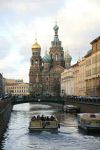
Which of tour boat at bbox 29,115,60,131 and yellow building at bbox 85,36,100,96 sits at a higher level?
yellow building at bbox 85,36,100,96

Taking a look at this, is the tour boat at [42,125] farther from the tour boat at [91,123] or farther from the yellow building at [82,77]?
the yellow building at [82,77]

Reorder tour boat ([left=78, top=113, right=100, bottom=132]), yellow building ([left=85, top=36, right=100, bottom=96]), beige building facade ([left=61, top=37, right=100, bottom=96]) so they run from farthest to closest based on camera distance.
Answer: beige building facade ([left=61, top=37, right=100, bottom=96]) → yellow building ([left=85, top=36, right=100, bottom=96]) → tour boat ([left=78, top=113, right=100, bottom=132])


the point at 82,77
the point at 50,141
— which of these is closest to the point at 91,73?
the point at 82,77

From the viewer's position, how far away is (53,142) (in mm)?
50219

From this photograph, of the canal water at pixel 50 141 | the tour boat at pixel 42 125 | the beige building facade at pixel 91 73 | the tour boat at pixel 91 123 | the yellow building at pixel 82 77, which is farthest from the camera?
the yellow building at pixel 82 77

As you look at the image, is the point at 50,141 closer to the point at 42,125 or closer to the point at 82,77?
the point at 42,125

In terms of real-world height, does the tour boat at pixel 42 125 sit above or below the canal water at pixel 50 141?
above

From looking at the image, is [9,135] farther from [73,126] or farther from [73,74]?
[73,74]

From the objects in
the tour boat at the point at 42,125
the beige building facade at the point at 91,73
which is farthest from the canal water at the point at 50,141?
the beige building facade at the point at 91,73

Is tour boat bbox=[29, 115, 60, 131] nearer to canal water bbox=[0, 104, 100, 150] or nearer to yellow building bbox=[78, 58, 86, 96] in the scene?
canal water bbox=[0, 104, 100, 150]

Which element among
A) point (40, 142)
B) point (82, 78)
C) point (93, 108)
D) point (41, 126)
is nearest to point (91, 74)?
point (82, 78)

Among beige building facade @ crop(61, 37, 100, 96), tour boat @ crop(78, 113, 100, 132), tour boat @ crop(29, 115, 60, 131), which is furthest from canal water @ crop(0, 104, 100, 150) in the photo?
beige building facade @ crop(61, 37, 100, 96)

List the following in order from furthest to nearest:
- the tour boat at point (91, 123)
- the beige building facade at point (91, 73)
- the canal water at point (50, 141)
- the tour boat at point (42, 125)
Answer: the beige building facade at point (91, 73), the tour boat at point (42, 125), the tour boat at point (91, 123), the canal water at point (50, 141)

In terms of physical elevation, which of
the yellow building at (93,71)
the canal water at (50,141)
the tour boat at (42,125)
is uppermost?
the yellow building at (93,71)
